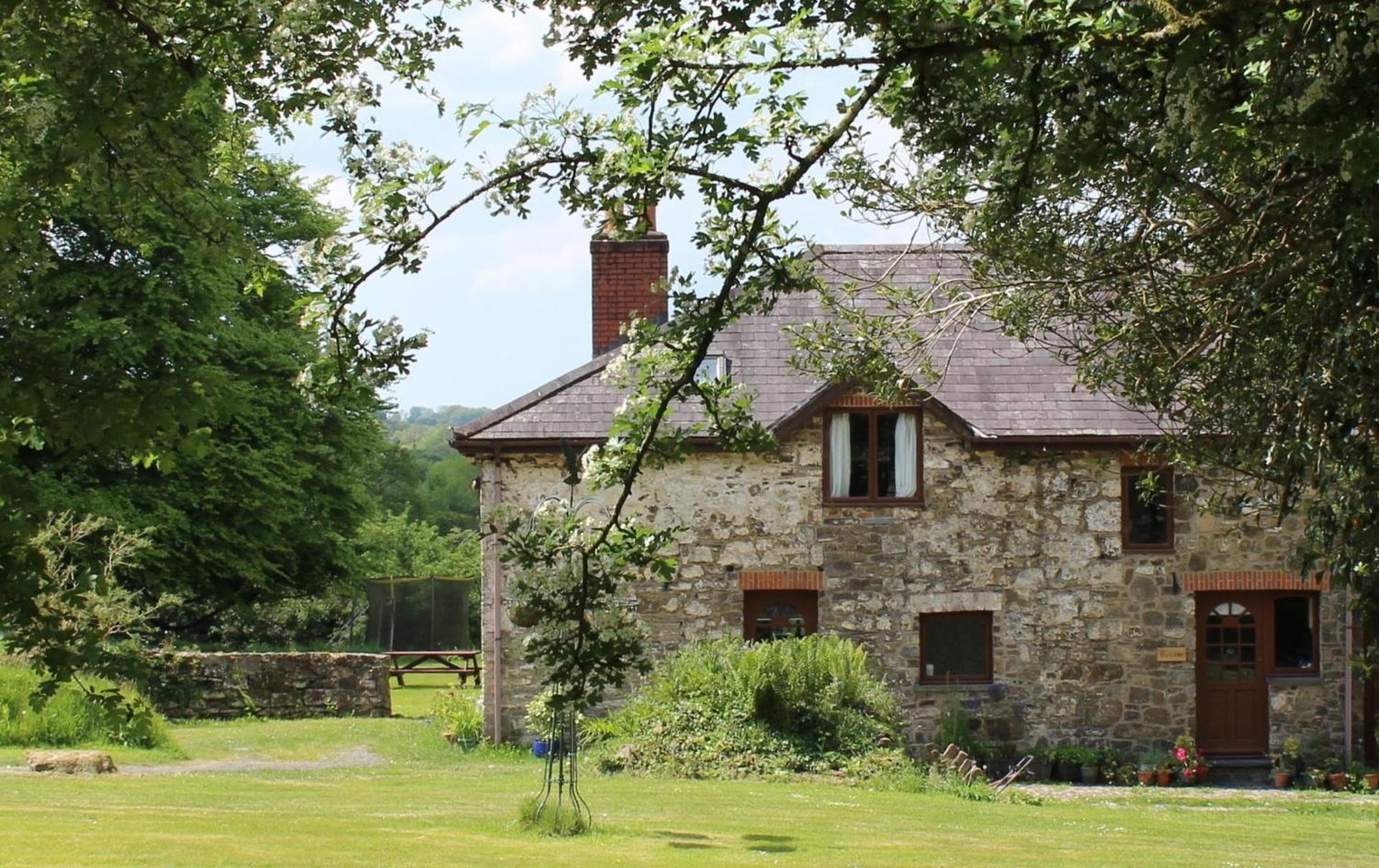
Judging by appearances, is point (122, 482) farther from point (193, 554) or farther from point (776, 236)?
point (776, 236)

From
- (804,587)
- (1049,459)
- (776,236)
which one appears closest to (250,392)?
(804,587)

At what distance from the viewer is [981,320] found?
2105 centimetres

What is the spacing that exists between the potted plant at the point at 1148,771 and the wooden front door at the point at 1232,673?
3.52 ft

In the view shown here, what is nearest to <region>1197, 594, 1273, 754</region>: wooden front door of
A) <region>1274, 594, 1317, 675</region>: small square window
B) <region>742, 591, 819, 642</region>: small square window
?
<region>1274, 594, 1317, 675</region>: small square window

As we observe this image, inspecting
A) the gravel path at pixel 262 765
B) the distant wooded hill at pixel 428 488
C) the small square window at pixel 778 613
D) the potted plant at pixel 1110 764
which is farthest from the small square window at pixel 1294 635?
the distant wooded hill at pixel 428 488

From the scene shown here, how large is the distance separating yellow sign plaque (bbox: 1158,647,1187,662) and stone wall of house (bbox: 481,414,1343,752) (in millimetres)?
58

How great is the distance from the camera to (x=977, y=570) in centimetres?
2019

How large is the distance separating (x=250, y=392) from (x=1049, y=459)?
53.9 feet

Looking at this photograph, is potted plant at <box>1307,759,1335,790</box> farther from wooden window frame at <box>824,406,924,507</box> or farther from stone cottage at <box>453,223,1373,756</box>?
wooden window frame at <box>824,406,924,507</box>

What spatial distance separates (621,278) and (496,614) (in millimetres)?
4877

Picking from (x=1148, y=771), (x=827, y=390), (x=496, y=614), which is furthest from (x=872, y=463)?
(x=496, y=614)

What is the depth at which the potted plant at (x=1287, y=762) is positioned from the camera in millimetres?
19500

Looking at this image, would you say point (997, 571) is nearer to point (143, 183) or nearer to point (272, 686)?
point (272, 686)

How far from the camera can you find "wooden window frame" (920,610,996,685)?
20.1 m
